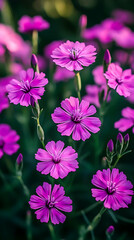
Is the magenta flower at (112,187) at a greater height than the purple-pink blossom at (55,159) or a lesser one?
lesser

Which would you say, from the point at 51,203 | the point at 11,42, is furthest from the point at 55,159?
the point at 11,42

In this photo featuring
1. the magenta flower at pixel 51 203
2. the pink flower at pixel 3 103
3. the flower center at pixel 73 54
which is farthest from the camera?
the pink flower at pixel 3 103

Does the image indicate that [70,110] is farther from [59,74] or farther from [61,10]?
[61,10]

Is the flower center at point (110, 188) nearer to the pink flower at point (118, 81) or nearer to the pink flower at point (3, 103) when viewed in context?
the pink flower at point (118, 81)

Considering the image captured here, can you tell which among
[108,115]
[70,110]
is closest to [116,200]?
[70,110]

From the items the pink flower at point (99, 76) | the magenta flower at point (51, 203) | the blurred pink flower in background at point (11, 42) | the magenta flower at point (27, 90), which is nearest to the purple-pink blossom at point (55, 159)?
the magenta flower at point (51, 203)

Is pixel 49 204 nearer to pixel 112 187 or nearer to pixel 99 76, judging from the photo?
pixel 112 187

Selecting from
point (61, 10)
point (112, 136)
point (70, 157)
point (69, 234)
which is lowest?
point (69, 234)
